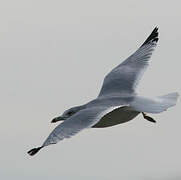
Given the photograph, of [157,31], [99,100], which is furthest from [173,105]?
[157,31]

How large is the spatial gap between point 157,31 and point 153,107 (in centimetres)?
401

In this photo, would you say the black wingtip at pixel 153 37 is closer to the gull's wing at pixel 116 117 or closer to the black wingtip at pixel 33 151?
the gull's wing at pixel 116 117

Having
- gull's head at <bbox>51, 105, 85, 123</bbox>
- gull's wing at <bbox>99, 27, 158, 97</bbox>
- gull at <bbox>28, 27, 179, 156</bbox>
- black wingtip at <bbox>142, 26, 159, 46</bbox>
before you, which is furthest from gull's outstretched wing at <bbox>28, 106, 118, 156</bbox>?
black wingtip at <bbox>142, 26, 159, 46</bbox>

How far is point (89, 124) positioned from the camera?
11977 mm

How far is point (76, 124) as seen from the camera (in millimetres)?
12031

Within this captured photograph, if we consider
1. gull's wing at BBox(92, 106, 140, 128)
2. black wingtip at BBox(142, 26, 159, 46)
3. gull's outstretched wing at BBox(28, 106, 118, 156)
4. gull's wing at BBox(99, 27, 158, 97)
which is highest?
black wingtip at BBox(142, 26, 159, 46)

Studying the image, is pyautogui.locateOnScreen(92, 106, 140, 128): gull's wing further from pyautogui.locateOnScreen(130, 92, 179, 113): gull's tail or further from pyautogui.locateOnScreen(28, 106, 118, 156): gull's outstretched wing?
pyautogui.locateOnScreen(28, 106, 118, 156): gull's outstretched wing

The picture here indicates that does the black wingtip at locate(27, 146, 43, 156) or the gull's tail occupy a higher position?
the black wingtip at locate(27, 146, 43, 156)

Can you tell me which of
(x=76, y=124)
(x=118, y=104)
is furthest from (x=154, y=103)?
(x=76, y=124)

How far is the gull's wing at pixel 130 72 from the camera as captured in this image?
14.9 metres

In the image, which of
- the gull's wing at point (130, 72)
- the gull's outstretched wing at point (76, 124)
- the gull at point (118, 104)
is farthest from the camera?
the gull's wing at point (130, 72)

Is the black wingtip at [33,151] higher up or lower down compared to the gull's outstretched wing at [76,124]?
lower down

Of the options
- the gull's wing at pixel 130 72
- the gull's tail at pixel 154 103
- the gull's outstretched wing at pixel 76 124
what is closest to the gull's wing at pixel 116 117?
the gull's tail at pixel 154 103

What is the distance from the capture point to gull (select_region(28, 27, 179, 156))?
11969 mm
